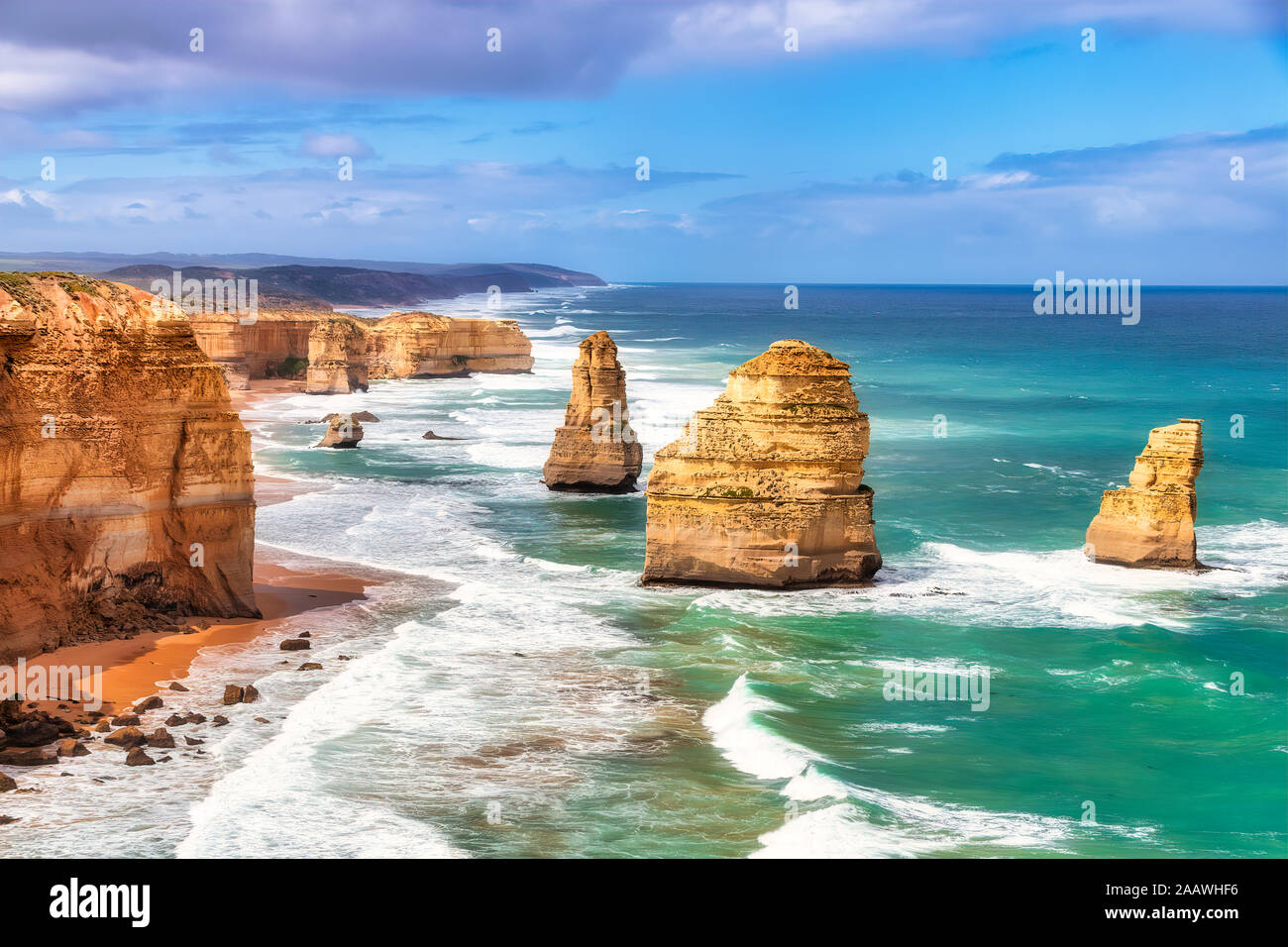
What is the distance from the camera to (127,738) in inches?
764

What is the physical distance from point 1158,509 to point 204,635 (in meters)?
23.6

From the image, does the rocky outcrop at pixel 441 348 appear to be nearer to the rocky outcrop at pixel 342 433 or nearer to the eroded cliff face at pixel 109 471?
the rocky outcrop at pixel 342 433

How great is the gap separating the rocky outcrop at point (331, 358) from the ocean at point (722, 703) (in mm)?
33464

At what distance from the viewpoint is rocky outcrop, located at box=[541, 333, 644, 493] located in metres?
47.6

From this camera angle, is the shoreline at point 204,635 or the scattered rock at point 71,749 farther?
the shoreline at point 204,635

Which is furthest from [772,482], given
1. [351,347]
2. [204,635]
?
[351,347]

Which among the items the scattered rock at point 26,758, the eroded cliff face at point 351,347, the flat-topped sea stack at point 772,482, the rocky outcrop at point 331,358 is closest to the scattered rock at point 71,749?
the scattered rock at point 26,758

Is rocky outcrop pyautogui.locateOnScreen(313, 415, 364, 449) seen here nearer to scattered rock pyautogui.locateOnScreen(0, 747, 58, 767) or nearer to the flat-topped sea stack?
the flat-topped sea stack

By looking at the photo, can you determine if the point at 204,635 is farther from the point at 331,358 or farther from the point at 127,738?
the point at 331,358

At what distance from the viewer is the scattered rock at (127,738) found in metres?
19.3

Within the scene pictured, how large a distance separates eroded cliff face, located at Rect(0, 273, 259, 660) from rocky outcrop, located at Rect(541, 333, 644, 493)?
69.6 ft

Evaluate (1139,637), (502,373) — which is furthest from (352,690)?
(502,373)

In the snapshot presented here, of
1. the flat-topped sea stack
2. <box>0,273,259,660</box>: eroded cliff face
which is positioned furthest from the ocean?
<box>0,273,259,660</box>: eroded cliff face

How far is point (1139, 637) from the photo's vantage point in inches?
1110
